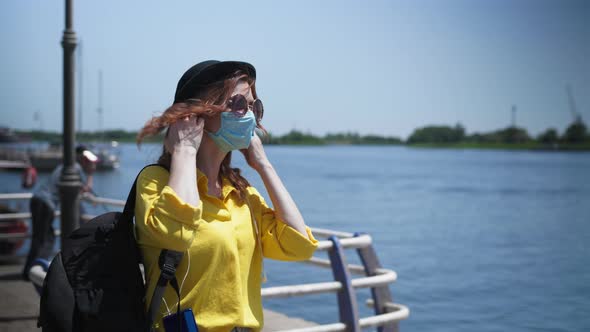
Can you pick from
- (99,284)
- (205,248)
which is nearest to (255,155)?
(205,248)

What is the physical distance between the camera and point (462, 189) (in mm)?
64188

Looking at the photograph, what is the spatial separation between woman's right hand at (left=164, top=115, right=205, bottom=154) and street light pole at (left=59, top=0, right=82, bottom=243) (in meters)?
4.75

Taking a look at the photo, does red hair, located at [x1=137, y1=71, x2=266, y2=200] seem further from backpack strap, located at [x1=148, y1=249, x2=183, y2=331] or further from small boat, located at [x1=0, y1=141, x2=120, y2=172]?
small boat, located at [x1=0, y1=141, x2=120, y2=172]

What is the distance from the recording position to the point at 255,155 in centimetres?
267

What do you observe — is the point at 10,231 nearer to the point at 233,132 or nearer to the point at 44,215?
the point at 44,215

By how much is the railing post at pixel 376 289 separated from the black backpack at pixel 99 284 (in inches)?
91.4

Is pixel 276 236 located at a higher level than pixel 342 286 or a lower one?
higher

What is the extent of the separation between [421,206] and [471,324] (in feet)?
106

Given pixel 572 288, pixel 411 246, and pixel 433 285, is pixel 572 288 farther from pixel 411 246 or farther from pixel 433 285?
pixel 411 246

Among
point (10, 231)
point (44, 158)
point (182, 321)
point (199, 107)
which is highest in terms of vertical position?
point (199, 107)

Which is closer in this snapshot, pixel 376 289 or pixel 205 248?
pixel 205 248

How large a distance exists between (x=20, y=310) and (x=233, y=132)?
445 centimetres

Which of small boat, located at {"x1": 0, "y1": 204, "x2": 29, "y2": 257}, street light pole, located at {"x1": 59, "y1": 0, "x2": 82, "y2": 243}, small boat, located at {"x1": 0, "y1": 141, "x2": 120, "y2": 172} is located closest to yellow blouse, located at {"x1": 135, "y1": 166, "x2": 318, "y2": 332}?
street light pole, located at {"x1": 59, "y1": 0, "x2": 82, "y2": 243}

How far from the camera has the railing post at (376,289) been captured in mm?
4461
